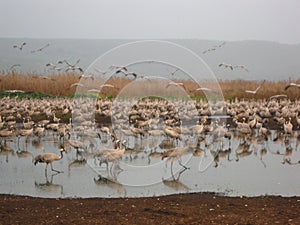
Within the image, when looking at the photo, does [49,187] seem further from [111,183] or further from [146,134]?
[146,134]

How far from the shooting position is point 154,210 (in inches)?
332

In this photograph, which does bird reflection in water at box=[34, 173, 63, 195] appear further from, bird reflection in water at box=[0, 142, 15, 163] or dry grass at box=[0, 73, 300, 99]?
dry grass at box=[0, 73, 300, 99]

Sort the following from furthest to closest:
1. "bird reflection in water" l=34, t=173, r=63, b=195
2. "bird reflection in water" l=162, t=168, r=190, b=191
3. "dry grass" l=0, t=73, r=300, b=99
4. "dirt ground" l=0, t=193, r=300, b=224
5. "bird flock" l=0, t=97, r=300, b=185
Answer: "dry grass" l=0, t=73, r=300, b=99 → "bird flock" l=0, t=97, r=300, b=185 → "bird reflection in water" l=162, t=168, r=190, b=191 → "bird reflection in water" l=34, t=173, r=63, b=195 → "dirt ground" l=0, t=193, r=300, b=224

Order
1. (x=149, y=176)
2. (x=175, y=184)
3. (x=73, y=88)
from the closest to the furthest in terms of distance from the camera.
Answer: (x=175, y=184)
(x=149, y=176)
(x=73, y=88)

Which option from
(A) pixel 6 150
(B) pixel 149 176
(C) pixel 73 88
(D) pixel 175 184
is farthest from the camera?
(C) pixel 73 88

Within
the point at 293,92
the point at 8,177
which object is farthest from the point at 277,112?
the point at 8,177

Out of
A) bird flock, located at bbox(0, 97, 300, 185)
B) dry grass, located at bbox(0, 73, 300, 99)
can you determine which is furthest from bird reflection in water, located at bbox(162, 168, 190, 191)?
dry grass, located at bbox(0, 73, 300, 99)

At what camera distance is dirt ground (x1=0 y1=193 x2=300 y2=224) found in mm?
7852

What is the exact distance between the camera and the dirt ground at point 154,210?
7.85 metres

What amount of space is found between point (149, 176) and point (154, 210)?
331 centimetres

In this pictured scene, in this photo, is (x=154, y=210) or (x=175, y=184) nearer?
(x=154, y=210)

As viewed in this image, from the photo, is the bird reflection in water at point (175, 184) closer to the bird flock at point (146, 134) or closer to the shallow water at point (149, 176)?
the shallow water at point (149, 176)

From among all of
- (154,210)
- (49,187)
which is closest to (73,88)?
(49,187)

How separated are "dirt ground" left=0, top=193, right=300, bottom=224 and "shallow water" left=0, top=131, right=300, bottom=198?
2.47 feet
